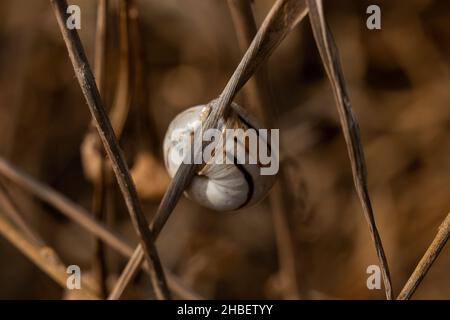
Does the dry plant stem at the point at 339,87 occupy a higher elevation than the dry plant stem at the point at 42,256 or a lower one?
higher

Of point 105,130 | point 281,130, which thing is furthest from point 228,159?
point 281,130

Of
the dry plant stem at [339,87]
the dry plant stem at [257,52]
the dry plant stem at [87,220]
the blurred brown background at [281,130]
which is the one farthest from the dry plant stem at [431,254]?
the blurred brown background at [281,130]

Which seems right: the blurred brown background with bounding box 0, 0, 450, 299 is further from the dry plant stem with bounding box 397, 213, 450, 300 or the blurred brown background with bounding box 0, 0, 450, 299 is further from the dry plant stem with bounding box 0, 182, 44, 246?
the dry plant stem with bounding box 397, 213, 450, 300

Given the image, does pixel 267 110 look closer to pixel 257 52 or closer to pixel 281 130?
pixel 257 52

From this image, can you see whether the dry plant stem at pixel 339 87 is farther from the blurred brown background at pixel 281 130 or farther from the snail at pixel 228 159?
the blurred brown background at pixel 281 130

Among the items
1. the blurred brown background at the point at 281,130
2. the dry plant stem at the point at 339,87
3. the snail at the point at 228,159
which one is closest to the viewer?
the dry plant stem at the point at 339,87
